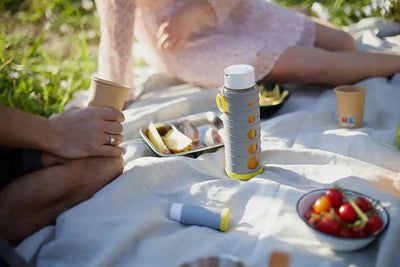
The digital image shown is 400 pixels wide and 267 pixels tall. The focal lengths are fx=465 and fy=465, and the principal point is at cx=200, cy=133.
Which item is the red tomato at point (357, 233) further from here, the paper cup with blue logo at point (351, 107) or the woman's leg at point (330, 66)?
the woman's leg at point (330, 66)

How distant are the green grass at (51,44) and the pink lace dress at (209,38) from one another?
471 millimetres

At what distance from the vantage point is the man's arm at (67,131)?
1140 mm

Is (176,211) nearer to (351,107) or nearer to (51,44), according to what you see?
(351,107)

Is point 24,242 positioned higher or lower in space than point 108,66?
lower

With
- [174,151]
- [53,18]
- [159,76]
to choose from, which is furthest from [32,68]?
[174,151]

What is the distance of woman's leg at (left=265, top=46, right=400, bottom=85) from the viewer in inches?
79.4

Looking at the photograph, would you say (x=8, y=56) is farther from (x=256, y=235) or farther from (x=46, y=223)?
(x=256, y=235)

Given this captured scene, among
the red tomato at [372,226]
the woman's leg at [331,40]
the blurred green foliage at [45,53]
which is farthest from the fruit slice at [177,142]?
the woman's leg at [331,40]

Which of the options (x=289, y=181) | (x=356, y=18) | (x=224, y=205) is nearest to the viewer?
(x=224, y=205)

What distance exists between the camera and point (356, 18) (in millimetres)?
3111

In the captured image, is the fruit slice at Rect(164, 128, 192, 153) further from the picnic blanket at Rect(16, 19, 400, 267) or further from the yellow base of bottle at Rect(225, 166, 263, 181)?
the yellow base of bottle at Rect(225, 166, 263, 181)

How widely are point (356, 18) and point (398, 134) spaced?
1.85m

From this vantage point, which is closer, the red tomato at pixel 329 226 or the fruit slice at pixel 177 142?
the red tomato at pixel 329 226

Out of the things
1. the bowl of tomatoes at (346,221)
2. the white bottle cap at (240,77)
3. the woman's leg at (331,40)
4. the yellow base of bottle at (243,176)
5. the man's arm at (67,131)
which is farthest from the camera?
the woman's leg at (331,40)
